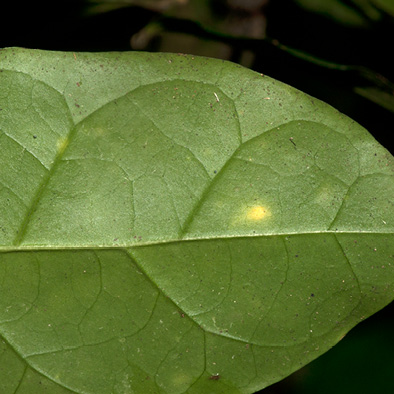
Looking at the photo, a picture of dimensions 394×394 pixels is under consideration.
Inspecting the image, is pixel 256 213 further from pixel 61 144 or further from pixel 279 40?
pixel 279 40

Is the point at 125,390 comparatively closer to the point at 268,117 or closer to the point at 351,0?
the point at 268,117

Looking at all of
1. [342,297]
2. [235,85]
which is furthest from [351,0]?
[342,297]

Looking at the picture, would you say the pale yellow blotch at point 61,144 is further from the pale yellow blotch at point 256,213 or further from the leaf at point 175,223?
the pale yellow blotch at point 256,213

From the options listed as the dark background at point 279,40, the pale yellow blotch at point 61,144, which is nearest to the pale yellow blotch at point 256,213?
the pale yellow blotch at point 61,144

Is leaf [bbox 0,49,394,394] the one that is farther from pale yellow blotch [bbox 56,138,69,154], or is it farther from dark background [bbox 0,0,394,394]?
dark background [bbox 0,0,394,394]

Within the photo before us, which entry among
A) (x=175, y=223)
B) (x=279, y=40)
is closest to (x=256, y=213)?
(x=175, y=223)
